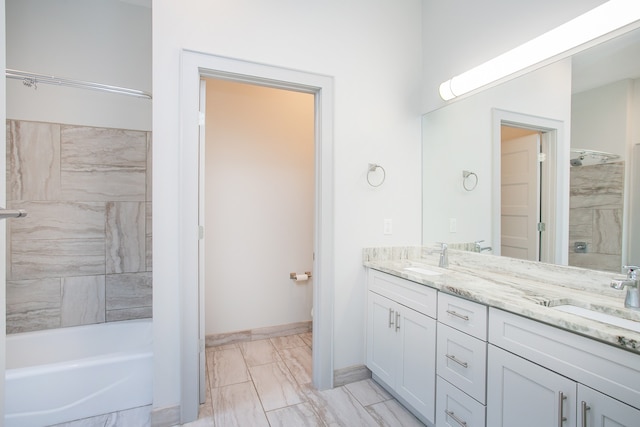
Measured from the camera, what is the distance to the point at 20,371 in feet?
5.17

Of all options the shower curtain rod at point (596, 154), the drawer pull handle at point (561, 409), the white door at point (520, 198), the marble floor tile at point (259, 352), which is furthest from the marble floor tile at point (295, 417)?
the shower curtain rod at point (596, 154)

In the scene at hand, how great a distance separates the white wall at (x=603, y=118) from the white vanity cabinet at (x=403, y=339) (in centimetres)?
102

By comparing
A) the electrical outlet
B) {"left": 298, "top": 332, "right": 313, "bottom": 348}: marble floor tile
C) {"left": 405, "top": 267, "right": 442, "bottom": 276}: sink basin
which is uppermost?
the electrical outlet

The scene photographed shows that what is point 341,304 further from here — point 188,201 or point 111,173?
point 111,173

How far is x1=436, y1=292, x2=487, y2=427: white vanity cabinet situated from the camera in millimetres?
1270

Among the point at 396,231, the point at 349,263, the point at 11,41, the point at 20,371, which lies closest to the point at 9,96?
the point at 11,41

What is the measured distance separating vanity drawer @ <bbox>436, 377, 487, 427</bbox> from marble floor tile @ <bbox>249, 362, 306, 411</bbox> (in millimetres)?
846

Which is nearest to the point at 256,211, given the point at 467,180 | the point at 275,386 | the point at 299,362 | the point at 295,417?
the point at 299,362

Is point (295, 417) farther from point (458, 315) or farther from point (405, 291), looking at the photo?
point (458, 315)

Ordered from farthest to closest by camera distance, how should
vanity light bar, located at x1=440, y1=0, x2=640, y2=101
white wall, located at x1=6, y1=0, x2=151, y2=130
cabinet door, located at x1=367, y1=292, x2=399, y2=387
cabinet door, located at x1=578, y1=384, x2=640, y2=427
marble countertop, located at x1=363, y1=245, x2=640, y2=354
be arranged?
white wall, located at x1=6, y1=0, x2=151, y2=130 → cabinet door, located at x1=367, y1=292, x2=399, y2=387 → vanity light bar, located at x1=440, y1=0, x2=640, y2=101 → marble countertop, located at x1=363, y1=245, x2=640, y2=354 → cabinet door, located at x1=578, y1=384, x2=640, y2=427

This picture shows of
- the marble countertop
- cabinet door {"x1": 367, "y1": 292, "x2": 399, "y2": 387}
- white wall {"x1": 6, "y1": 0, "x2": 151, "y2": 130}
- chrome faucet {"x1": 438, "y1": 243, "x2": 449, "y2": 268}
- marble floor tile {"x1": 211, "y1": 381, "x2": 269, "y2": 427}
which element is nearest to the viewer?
the marble countertop

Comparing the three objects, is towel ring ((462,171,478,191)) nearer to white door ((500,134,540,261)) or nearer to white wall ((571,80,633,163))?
white door ((500,134,540,261))

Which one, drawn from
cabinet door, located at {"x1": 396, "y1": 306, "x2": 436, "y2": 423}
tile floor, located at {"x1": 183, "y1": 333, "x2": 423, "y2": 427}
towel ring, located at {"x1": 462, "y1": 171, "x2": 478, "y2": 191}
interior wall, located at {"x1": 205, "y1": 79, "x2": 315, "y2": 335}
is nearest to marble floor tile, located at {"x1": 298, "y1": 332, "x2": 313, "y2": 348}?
interior wall, located at {"x1": 205, "y1": 79, "x2": 315, "y2": 335}

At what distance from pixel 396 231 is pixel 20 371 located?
7.78 ft
